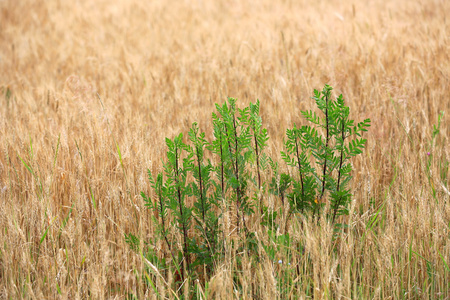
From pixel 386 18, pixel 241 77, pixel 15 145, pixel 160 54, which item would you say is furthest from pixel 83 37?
pixel 386 18

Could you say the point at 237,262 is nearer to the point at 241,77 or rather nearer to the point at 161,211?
the point at 161,211

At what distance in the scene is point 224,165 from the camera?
1.46m

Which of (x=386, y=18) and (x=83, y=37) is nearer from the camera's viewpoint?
(x=386, y=18)

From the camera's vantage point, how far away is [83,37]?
4531mm

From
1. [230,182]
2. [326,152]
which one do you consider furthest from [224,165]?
[326,152]

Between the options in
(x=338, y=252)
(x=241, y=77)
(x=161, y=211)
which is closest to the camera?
(x=161, y=211)

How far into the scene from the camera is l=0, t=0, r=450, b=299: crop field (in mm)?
1339

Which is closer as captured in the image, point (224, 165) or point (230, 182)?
point (230, 182)

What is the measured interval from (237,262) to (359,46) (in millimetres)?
2417

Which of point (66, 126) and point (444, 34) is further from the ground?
point (444, 34)

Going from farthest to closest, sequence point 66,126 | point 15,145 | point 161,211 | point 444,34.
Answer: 1. point 444,34
2. point 66,126
3. point 15,145
4. point 161,211

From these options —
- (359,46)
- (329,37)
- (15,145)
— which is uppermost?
(329,37)

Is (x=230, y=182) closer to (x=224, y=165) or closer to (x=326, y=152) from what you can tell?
(x=224, y=165)

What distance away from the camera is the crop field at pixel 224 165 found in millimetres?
1339
